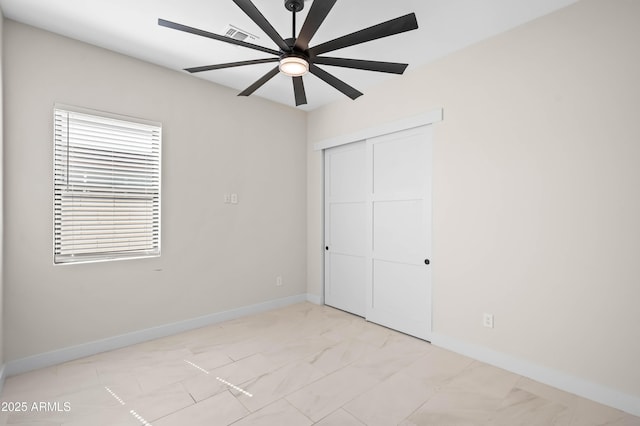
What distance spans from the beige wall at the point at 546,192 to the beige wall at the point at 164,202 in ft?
6.92

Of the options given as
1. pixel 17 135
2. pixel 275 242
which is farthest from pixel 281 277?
pixel 17 135

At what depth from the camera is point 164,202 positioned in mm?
3318

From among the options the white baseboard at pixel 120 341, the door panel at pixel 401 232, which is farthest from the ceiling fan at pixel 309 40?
the white baseboard at pixel 120 341

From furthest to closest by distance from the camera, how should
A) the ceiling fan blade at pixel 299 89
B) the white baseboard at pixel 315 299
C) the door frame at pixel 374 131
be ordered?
the white baseboard at pixel 315 299, the door frame at pixel 374 131, the ceiling fan blade at pixel 299 89

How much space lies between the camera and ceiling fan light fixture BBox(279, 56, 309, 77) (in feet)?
6.30

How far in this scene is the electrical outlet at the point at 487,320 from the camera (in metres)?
2.72

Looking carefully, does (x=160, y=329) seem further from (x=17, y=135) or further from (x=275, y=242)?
(x=17, y=135)

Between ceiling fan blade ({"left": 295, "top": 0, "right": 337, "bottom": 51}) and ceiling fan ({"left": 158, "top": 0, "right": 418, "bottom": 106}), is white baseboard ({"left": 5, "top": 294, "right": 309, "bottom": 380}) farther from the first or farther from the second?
ceiling fan blade ({"left": 295, "top": 0, "right": 337, "bottom": 51})

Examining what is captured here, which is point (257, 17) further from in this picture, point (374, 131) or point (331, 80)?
point (374, 131)

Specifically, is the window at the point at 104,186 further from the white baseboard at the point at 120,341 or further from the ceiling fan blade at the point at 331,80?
the ceiling fan blade at the point at 331,80

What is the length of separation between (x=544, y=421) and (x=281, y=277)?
3137 mm

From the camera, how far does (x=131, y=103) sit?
3.08 metres

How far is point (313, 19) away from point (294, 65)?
397 millimetres

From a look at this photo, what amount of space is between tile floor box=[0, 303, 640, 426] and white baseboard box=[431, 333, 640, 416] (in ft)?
0.20
